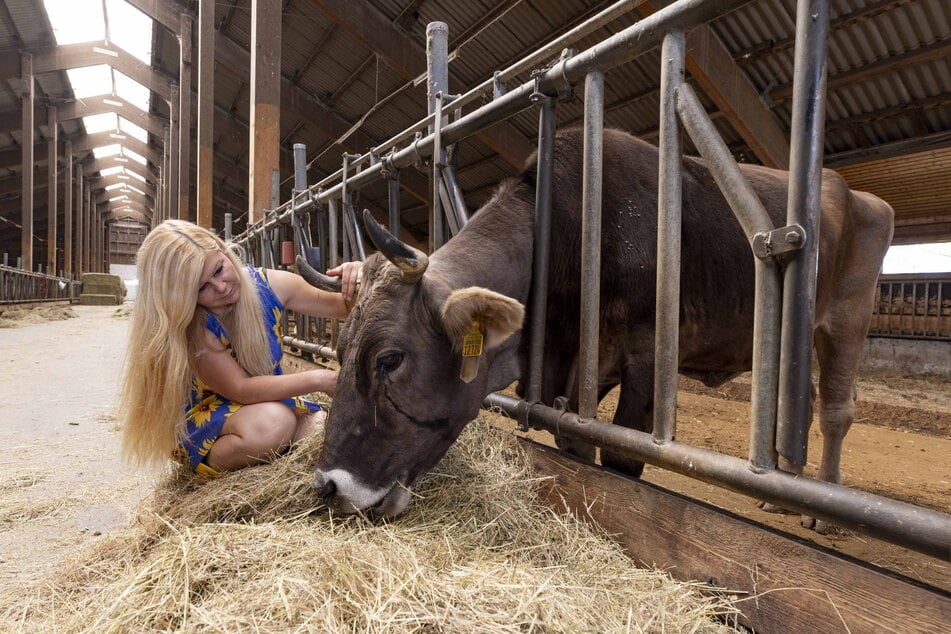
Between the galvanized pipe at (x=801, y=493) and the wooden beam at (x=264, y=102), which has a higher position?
the wooden beam at (x=264, y=102)

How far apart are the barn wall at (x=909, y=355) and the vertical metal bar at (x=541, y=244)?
7.87 metres

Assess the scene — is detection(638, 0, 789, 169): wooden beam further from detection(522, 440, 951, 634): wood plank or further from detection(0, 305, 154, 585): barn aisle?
detection(0, 305, 154, 585): barn aisle

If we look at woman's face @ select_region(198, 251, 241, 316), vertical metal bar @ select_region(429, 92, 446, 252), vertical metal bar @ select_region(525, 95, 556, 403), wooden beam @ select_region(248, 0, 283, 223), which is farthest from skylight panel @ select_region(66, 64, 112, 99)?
vertical metal bar @ select_region(525, 95, 556, 403)

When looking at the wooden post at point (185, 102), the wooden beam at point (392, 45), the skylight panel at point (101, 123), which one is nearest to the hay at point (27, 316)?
Answer: the wooden post at point (185, 102)

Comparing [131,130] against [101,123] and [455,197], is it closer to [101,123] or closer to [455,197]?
[101,123]

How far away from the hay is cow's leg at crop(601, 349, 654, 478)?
48.5 ft

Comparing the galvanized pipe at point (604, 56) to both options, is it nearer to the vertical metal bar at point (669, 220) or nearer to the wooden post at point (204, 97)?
the vertical metal bar at point (669, 220)

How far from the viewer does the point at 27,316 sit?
50.1 feet

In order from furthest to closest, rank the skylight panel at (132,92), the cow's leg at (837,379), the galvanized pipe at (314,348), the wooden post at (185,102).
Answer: the skylight panel at (132,92), the wooden post at (185,102), the galvanized pipe at (314,348), the cow's leg at (837,379)

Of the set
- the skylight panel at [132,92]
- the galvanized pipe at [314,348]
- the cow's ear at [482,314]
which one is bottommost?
the galvanized pipe at [314,348]

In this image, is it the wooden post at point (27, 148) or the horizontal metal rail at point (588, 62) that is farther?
the wooden post at point (27, 148)

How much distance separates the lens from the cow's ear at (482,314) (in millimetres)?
1794

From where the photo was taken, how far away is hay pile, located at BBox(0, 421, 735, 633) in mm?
1235

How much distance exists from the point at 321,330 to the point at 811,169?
4.75 meters
